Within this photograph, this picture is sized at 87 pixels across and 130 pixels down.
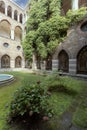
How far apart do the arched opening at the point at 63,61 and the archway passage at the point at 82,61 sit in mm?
1598

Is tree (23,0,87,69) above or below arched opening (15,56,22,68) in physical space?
above

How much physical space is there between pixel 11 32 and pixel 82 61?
59.4 feet

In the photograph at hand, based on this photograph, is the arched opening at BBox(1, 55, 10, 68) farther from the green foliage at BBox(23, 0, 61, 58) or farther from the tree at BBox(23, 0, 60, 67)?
the green foliage at BBox(23, 0, 61, 58)

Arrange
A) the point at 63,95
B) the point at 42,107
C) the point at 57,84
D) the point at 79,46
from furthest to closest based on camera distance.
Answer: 1. the point at 79,46
2. the point at 57,84
3. the point at 63,95
4. the point at 42,107

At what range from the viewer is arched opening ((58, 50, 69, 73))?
14859 mm

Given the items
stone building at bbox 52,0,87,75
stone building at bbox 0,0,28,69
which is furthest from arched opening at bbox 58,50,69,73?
stone building at bbox 0,0,28,69

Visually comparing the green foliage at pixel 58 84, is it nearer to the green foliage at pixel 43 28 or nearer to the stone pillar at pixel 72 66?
the stone pillar at pixel 72 66

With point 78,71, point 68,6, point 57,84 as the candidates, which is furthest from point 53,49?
point 57,84

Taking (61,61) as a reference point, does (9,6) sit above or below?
above

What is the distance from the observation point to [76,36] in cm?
1383

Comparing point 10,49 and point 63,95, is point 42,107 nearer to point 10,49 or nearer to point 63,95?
point 63,95

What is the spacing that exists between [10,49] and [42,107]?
22.5 metres

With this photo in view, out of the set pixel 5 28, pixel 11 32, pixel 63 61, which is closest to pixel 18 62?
pixel 11 32

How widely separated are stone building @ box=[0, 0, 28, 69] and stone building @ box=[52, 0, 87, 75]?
40.6ft
